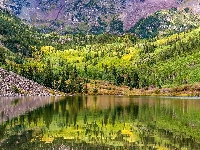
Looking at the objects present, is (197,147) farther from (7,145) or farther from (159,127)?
(7,145)

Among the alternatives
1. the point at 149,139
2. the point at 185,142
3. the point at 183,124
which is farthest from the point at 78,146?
the point at 183,124

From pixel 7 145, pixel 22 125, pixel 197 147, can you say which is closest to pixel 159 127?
pixel 197 147

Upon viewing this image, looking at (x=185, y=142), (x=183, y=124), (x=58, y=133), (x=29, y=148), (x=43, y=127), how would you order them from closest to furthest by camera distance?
(x=29, y=148), (x=185, y=142), (x=58, y=133), (x=43, y=127), (x=183, y=124)

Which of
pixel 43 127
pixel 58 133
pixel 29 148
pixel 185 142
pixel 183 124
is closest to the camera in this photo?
pixel 29 148

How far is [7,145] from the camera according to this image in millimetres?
47969

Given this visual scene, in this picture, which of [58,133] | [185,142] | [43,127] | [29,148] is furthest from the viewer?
[43,127]

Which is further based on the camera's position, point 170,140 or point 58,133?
point 58,133

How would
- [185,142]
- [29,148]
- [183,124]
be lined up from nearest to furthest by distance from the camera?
[29,148], [185,142], [183,124]

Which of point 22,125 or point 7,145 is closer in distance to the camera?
point 7,145

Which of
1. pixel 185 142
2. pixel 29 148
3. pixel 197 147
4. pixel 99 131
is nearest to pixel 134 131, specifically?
pixel 99 131

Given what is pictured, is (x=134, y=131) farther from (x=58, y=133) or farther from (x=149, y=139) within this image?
(x=58, y=133)

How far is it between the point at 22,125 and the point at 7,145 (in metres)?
21.5

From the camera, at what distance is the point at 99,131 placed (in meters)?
62.5

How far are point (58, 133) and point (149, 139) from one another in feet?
48.3
